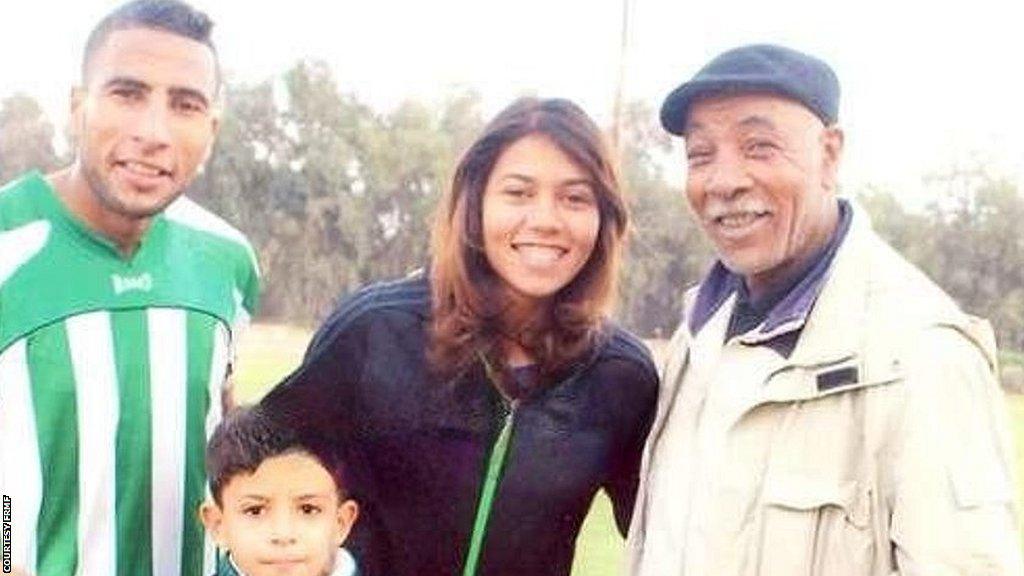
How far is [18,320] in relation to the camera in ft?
7.63

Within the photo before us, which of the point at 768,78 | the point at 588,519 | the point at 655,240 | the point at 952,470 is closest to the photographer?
the point at 952,470

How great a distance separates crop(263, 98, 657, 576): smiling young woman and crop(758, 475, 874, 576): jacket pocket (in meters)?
0.46

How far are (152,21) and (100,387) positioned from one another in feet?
2.05

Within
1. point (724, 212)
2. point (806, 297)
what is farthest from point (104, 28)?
point (806, 297)

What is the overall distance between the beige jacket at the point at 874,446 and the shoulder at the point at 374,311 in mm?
617

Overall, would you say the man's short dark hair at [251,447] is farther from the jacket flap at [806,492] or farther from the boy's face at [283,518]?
the jacket flap at [806,492]

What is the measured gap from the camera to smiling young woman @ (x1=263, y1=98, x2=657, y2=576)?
2.42 m

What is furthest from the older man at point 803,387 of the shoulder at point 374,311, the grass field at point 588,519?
the grass field at point 588,519

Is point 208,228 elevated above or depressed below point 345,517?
above

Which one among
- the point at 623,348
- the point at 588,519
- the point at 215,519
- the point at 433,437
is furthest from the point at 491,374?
the point at 588,519

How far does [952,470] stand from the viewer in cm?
194

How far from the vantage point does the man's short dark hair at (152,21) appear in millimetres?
2436

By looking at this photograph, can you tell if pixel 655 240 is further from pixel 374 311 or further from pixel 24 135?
pixel 374 311

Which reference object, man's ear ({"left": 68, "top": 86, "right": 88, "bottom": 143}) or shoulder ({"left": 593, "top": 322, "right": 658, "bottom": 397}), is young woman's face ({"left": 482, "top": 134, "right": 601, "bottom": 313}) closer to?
shoulder ({"left": 593, "top": 322, "right": 658, "bottom": 397})
